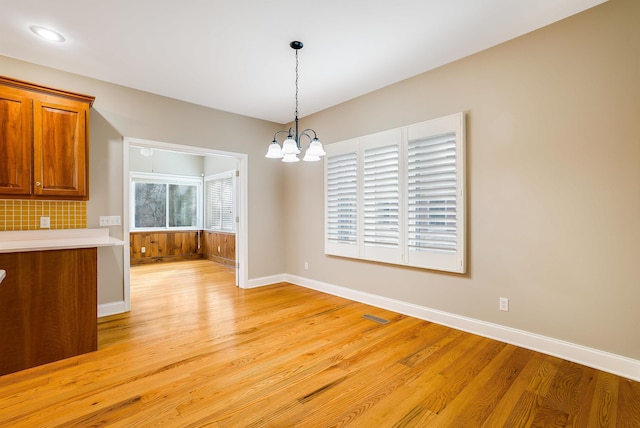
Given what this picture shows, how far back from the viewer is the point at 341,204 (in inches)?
176

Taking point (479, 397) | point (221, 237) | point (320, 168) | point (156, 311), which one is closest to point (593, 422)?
point (479, 397)

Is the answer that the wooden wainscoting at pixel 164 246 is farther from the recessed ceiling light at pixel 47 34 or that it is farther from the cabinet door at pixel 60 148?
the recessed ceiling light at pixel 47 34

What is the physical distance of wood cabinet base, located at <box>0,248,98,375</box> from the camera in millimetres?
2410

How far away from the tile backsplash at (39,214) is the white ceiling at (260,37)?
5.05 feet

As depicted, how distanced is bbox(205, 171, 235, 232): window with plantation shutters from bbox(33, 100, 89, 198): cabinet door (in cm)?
388

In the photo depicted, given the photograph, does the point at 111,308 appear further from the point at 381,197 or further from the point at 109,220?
the point at 381,197

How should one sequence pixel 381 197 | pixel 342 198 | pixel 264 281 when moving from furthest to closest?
pixel 264 281 → pixel 342 198 → pixel 381 197

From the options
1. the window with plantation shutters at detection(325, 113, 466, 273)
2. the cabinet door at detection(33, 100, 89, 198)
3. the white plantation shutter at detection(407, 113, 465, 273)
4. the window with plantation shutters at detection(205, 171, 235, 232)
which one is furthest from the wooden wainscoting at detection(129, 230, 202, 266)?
the white plantation shutter at detection(407, 113, 465, 273)

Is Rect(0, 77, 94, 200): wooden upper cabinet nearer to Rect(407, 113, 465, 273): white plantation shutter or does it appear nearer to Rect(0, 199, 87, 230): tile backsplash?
Rect(0, 199, 87, 230): tile backsplash

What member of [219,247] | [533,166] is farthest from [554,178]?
[219,247]

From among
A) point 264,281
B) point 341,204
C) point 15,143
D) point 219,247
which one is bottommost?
point 264,281

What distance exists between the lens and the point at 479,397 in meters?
2.08

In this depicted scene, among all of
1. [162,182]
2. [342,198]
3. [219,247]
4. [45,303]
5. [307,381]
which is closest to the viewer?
[307,381]

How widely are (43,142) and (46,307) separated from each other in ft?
5.51
